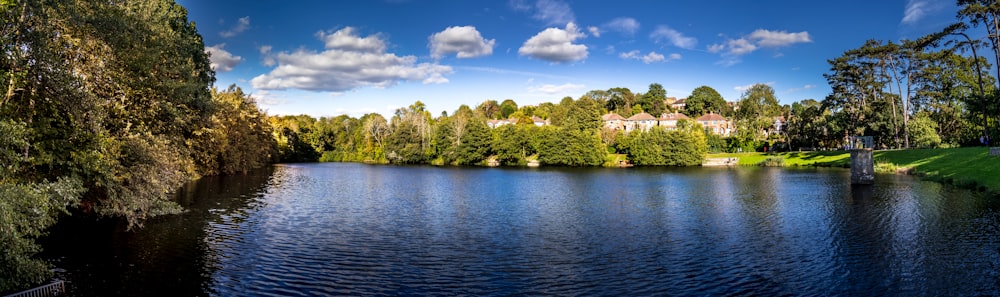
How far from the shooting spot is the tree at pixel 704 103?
170m

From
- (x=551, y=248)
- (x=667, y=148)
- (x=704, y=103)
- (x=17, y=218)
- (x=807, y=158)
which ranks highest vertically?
(x=704, y=103)

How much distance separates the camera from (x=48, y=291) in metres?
15.7

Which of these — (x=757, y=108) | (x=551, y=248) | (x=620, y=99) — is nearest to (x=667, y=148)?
(x=757, y=108)

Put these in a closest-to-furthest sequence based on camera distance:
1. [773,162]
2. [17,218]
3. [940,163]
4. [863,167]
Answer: [17,218], [863,167], [940,163], [773,162]

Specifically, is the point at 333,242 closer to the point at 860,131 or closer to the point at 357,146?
the point at 860,131

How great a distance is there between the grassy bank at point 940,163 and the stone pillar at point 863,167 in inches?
231

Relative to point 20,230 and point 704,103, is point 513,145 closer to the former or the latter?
point 704,103

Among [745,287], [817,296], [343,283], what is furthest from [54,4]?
[817,296]

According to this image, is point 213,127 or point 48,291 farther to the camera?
point 213,127

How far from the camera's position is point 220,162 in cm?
6925

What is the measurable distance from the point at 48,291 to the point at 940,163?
72482 mm

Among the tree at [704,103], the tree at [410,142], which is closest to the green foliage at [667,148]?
the tree at [410,142]

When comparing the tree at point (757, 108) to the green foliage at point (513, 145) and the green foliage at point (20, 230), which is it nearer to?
the green foliage at point (513, 145)

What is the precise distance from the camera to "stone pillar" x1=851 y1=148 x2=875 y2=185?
157ft
